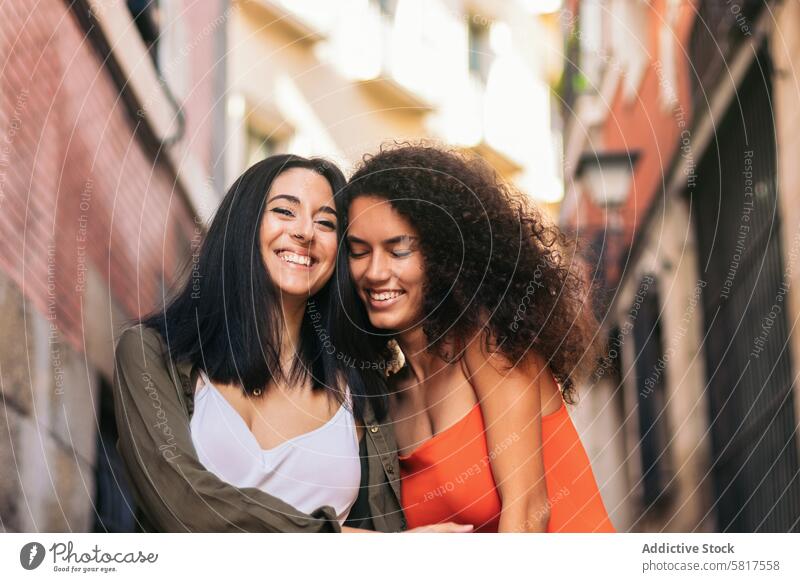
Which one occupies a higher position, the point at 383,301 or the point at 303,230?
the point at 303,230

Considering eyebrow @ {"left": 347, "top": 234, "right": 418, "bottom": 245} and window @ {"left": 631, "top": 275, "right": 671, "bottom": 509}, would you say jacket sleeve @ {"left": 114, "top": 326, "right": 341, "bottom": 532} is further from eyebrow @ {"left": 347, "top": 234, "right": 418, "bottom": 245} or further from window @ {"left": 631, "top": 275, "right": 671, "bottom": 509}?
window @ {"left": 631, "top": 275, "right": 671, "bottom": 509}

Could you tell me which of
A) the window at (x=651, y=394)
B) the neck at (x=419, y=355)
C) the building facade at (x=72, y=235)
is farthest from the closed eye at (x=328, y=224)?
the window at (x=651, y=394)

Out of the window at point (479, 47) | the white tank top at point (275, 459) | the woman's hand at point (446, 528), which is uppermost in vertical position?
the window at point (479, 47)

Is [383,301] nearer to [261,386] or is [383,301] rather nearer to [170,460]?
[261,386]

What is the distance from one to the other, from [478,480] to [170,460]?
57 cm

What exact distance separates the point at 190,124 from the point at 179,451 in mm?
1829

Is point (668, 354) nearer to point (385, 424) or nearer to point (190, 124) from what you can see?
point (190, 124)

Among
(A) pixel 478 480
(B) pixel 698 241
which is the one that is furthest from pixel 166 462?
(B) pixel 698 241

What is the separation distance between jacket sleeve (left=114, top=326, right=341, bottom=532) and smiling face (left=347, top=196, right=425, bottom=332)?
0.42 m

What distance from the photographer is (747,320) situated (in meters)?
4.00

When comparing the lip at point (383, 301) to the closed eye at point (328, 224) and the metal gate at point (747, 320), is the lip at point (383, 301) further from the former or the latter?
the metal gate at point (747, 320)

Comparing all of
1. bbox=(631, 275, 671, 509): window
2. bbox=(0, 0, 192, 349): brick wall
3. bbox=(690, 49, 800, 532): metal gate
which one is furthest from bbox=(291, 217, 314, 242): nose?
bbox=(631, 275, 671, 509): window

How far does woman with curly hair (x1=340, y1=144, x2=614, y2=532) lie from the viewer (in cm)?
221

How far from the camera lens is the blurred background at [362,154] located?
262cm
